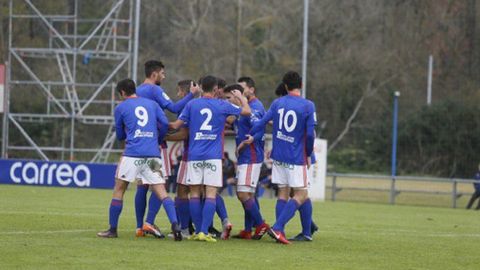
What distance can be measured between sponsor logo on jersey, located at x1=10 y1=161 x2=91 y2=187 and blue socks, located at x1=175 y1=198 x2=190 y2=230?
15.5 m

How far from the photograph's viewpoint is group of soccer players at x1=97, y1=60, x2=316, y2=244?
13320 millimetres

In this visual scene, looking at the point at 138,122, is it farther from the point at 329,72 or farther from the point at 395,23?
the point at 395,23

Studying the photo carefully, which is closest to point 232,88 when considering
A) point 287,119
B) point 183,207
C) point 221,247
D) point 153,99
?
point 287,119

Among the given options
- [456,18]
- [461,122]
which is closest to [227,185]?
[461,122]

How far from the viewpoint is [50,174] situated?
2902 cm

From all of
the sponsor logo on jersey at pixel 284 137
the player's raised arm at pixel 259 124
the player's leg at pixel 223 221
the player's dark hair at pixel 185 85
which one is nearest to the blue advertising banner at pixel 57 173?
the player's dark hair at pixel 185 85

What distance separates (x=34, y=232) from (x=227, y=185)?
1694 centimetres

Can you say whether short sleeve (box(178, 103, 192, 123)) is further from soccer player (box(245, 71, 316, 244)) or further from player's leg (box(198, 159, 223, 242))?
soccer player (box(245, 71, 316, 244))

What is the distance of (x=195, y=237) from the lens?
44.0 ft

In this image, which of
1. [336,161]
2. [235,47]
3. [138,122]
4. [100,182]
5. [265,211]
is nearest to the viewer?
[138,122]

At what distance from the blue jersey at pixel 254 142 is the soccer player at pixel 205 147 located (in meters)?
0.59

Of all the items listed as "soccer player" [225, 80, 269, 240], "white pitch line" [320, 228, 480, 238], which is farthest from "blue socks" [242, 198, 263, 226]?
"white pitch line" [320, 228, 480, 238]

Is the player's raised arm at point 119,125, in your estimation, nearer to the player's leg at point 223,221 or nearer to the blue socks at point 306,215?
the player's leg at point 223,221

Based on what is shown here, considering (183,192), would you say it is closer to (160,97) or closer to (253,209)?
(253,209)
